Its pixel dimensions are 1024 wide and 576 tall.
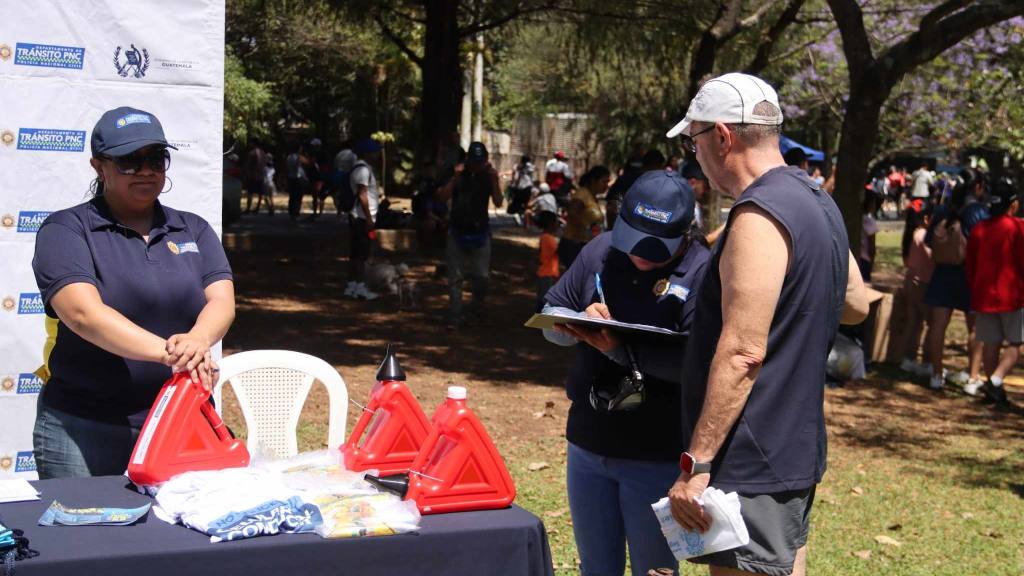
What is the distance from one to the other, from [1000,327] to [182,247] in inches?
306

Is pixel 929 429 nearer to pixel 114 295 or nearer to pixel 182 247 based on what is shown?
pixel 182 247

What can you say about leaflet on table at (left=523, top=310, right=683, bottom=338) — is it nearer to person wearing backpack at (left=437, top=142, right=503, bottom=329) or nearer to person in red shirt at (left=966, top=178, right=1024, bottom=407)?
person in red shirt at (left=966, top=178, right=1024, bottom=407)

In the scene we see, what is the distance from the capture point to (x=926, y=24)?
9.90 metres

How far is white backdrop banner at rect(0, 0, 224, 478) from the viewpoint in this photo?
16.6 ft

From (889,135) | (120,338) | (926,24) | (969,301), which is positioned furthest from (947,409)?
(889,135)

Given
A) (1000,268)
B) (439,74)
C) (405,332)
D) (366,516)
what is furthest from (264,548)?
(439,74)

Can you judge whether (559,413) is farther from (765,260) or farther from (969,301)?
(765,260)

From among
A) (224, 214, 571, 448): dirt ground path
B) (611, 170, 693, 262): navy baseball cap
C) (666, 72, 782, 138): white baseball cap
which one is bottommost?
(224, 214, 571, 448): dirt ground path

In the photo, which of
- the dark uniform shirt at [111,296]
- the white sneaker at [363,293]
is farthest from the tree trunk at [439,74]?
the dark uniform shirt at [111,296]

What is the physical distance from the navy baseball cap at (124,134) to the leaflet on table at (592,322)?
4.24ft

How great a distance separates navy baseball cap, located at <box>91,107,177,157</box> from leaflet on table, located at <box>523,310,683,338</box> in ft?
4.24

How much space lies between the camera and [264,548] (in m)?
2.71

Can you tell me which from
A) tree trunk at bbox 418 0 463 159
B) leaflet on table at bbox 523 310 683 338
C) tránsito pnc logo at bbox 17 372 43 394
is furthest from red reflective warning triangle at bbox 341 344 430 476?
tree trunk at bbox 418 0 463 159

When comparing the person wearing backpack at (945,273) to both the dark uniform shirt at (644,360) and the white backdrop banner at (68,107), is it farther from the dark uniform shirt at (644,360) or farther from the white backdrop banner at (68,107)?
the dark uniform shirt at (644,360)
